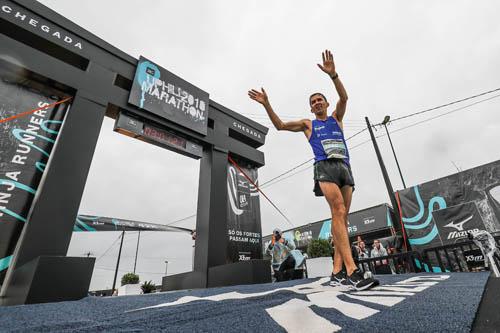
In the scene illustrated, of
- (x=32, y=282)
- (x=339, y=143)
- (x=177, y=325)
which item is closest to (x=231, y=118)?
(x=339, y=143)

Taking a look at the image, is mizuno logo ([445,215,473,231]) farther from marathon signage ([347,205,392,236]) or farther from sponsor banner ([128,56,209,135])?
sponsor banner ([128,56,209,135])

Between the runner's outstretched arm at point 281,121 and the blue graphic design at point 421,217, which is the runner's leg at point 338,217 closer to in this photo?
the runner's outstretched arm at point 281,121

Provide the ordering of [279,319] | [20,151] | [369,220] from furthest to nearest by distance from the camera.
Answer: [369,220] → [20,151] → [279,319]

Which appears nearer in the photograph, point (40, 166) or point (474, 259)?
point (40, 166)

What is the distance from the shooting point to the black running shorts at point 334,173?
6.92 ft

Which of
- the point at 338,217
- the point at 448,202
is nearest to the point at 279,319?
the point at 338,217

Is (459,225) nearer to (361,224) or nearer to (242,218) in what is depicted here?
(242,218)

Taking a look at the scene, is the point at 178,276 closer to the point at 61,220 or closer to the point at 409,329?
the point at 61,220

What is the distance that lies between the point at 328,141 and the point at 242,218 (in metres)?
2.93

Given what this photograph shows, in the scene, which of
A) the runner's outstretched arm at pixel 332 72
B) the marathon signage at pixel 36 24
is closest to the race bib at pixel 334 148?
the runner's outstretched arm at pixel 332 72

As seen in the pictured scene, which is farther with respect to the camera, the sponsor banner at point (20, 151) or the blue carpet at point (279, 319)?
the sponsor banner at point (20, 151)

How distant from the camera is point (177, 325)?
35.6 inches

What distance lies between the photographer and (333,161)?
Result: 217cm

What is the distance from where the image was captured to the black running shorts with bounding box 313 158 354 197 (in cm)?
211
